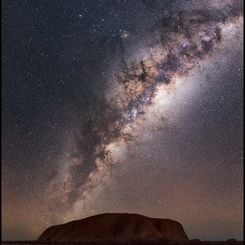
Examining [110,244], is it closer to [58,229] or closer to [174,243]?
[174,243]

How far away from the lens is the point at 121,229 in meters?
116

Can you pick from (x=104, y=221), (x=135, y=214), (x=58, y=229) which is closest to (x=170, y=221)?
(x=135, y=214)

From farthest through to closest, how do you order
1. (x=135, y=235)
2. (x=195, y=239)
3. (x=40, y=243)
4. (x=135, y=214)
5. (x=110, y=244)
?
(x=40, y=243) → (x=195, y=239) → (x=135, y=214) → (x=135, y=235) → (x=110, y=244)

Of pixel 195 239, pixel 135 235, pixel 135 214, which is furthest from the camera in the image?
pixel 195 239

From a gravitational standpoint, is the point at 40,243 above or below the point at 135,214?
below

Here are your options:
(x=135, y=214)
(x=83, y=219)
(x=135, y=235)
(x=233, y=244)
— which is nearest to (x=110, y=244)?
(x=135, y=235)

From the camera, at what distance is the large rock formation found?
11374 centimetres

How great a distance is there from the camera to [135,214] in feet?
398

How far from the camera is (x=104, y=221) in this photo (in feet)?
Result: 400

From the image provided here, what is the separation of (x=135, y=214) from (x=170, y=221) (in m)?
10.2

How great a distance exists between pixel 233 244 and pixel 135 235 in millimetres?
32036

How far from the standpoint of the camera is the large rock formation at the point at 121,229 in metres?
114

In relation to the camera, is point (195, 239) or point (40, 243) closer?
point (195, 239)

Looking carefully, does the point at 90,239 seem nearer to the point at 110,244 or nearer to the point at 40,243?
the point at 110,244
